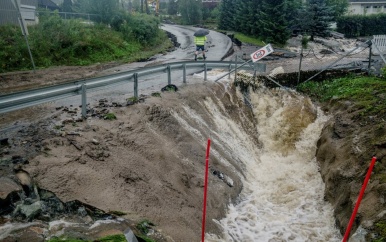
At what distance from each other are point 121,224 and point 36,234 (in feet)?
4.11

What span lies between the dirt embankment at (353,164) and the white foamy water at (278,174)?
1.47 ft

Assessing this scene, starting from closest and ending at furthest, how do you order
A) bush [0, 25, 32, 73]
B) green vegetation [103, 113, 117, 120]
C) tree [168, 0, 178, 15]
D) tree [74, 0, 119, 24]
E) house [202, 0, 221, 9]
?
green vegetation [103, 113, 117, 120] < bush [0, 25, 32, 73] < tree [74, 0, 119, 24] < house [202, 0, 221, 9] < tree [168, 0, 178, 15]

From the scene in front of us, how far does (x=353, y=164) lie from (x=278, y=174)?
232 centimetres

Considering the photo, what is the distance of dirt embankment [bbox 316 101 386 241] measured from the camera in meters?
6.77

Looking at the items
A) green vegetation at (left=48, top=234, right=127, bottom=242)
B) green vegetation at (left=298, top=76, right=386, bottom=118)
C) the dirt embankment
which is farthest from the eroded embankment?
green vegetation at (left=298, top=76, right=386, bottom=118)

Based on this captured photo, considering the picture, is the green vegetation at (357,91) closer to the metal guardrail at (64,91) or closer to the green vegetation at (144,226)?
the metal guardrail at (64,91)

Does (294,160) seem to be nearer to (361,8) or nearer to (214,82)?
(214,82)

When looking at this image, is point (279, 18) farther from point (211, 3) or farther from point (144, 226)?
point (211, 3)

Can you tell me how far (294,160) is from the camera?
12047 millimetres

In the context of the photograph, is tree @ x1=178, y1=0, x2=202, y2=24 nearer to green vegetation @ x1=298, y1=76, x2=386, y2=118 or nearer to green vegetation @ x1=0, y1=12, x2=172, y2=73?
green vegetation @ x1=0, y1=12, x2=172, y2=73

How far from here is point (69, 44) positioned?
2019 centimetres

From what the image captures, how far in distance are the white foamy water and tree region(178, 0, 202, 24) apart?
140ft

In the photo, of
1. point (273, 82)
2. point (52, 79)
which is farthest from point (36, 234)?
point (273, 82)

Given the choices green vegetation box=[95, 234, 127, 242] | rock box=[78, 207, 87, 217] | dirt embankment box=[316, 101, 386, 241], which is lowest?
dirt embankment box=[316, 101, 386, 241]
